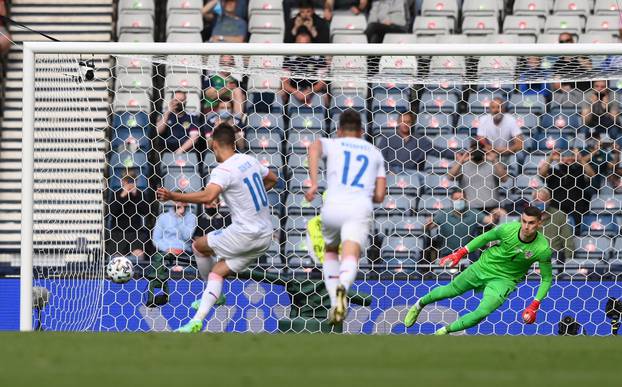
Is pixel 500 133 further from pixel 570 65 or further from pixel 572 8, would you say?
pixel 572 8

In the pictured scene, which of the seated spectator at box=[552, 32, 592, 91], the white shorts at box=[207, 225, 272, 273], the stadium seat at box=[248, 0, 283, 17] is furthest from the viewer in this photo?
the stadium seat at box=[248, 0, 283, 17]

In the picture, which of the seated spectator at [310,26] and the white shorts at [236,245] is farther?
the seated spectator at [310,26]

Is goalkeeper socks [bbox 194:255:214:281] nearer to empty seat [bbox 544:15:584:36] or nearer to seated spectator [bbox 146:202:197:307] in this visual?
seated spectator [bbox 146:202:197:307]

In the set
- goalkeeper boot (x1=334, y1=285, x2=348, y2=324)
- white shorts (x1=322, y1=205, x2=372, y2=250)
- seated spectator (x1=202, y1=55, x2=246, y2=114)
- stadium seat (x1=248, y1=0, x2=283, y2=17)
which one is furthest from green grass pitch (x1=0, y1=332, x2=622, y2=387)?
stadium seat (x1=248, y1=0, x2=283, y2=17)

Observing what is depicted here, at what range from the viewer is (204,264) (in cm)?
922

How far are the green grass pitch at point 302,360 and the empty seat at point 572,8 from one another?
336 inches

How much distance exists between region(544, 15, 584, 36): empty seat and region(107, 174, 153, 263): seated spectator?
5861 millimetres

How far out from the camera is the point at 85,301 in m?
9.80

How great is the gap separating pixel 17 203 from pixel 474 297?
15.5 feet

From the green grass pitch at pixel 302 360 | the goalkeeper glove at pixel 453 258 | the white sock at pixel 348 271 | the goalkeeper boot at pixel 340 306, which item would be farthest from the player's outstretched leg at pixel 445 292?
the green grass pitch at pixel 302 360

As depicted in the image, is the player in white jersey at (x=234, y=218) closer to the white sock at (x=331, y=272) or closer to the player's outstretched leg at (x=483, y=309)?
the white sock at (x=331, y=272)

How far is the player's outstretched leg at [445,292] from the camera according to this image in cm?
986

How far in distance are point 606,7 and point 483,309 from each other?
19.1 ft

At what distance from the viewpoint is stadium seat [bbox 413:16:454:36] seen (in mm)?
14062
